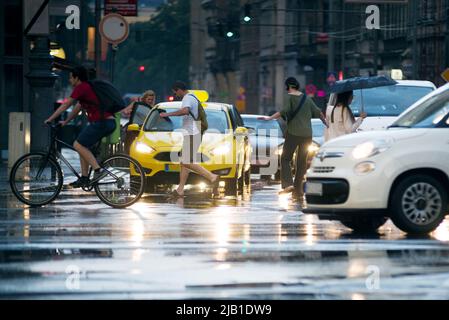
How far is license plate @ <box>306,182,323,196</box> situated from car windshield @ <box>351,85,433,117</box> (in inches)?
381

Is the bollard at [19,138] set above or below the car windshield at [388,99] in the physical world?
below

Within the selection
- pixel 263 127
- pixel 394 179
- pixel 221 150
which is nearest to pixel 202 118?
pixel 221 150

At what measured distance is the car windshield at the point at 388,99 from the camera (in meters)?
24.0

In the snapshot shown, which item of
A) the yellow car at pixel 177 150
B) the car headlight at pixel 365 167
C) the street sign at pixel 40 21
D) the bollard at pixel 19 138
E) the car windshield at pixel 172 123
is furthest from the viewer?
the bollard at pixel 19 138

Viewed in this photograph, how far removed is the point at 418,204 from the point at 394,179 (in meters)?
0.35

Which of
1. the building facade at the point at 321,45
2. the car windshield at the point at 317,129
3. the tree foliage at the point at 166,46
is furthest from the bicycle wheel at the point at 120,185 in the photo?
the tree foliage at the point at 166,46

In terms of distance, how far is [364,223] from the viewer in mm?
14539

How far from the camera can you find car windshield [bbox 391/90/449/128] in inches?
554

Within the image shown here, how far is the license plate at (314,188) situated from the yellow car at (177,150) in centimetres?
647

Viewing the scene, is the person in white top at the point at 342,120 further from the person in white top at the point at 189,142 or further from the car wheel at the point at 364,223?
the car wheel at the point at 364,223

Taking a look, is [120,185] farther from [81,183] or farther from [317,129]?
[317,129]

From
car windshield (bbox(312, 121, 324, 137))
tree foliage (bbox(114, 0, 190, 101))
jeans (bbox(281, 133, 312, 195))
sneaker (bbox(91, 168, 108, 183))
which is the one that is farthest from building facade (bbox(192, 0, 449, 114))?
sneaker (bbox(91, 168, 108, 183))

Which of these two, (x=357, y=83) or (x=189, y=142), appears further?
(x=357, y=83)
